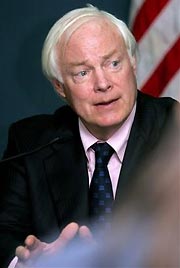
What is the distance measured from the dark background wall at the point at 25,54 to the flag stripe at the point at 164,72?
9.5 inches

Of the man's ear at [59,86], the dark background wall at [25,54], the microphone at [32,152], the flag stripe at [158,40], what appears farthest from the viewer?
the dark background wall at [25,54]

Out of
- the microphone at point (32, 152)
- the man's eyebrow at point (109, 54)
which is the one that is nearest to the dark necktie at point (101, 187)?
the microphone at point (32, 152)

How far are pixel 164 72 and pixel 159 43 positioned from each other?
9 centimetres

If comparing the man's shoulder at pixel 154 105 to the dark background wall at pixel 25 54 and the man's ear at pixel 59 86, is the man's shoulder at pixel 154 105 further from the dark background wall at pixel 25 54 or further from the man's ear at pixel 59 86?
the dark background wall at pixel 25 54

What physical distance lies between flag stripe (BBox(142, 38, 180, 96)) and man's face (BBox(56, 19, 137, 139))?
16.4 inches

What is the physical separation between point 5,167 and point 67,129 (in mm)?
183

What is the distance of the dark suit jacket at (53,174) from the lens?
1.27m

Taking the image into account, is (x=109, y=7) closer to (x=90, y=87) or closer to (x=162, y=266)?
(x=90, y=87)

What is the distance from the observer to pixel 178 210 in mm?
370

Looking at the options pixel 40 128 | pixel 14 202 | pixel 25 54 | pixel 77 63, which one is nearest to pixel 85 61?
pixel 77 63

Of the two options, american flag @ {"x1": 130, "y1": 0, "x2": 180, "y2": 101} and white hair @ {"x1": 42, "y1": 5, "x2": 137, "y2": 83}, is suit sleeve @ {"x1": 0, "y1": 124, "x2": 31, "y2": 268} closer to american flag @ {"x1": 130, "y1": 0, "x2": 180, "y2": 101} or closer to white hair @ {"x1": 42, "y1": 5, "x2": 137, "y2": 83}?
white hair @ {"x1": 42, "y1": 5, "x2": 137, "y2": 83}

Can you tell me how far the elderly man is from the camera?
4.04ft

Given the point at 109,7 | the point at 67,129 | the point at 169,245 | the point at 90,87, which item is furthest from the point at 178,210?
the point at 109,7

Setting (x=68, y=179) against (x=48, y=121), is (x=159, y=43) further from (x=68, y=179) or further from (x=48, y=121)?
(x=68, y=179)
